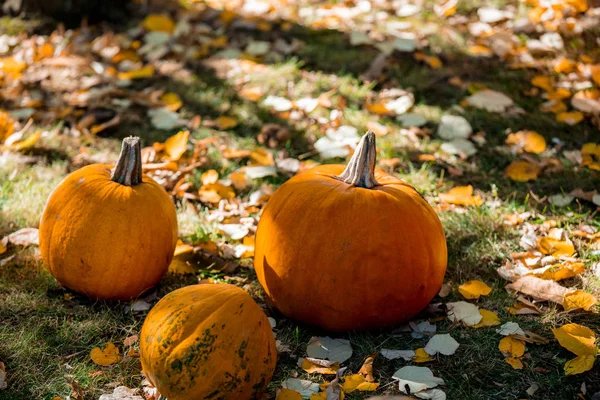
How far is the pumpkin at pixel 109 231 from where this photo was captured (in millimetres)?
2535

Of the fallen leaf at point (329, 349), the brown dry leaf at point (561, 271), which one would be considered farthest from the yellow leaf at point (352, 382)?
the brown dry leaf at point (561, 271)

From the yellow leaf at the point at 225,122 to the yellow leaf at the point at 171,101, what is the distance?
0.32m

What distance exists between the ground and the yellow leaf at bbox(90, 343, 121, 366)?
3 centimetres

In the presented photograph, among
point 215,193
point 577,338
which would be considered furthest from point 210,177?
point 577,338

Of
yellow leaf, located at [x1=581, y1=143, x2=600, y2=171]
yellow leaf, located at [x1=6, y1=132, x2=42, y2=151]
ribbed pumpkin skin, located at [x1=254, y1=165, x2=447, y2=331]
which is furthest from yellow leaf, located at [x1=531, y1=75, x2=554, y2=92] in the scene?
yellow leaf, located at [x1=6, y1=132, x2=42, y2=151]

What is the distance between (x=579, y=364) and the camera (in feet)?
7.42

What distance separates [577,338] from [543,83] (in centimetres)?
251

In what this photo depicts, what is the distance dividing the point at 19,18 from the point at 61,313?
11.9 ft

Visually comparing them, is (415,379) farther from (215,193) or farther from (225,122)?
(225,122)

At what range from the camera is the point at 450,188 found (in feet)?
11.8

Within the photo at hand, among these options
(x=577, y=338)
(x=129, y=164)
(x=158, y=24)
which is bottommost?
(x=577, y=338)

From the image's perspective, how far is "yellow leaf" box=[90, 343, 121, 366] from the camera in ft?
7.76

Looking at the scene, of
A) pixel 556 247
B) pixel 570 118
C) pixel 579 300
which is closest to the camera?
pixel 579 300

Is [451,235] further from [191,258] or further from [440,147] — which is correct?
[191,258]
